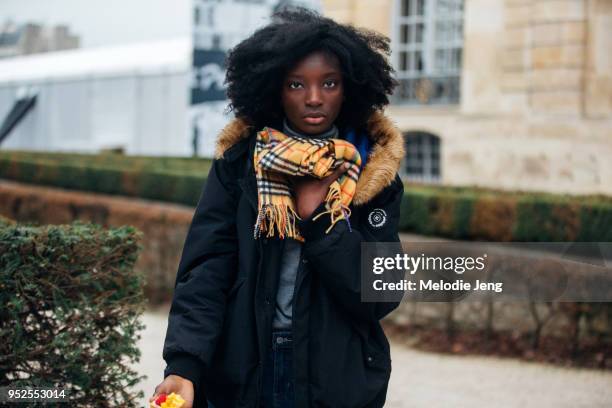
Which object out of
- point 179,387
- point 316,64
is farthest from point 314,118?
point 179,387

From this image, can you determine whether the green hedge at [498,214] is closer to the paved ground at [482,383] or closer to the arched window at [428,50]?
the paved ground at [482,383]

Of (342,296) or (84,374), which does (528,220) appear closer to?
(84,374)

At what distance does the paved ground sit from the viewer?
5301mm

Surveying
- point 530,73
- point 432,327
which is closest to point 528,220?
point 432,327

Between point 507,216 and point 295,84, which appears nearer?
point 295,84

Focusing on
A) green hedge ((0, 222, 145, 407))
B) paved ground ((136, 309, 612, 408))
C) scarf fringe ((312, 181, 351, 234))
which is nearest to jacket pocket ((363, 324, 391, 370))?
scarf fringe ((312, 181, 351, 234))

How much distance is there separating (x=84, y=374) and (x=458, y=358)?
12.0 ft


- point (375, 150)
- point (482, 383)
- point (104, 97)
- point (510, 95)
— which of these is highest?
point (104, 97)

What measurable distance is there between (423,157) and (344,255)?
13275mm

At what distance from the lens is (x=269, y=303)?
2.31m

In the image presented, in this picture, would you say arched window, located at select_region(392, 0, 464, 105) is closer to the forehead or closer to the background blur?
the background blur

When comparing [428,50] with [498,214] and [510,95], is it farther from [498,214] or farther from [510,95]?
[498,214]

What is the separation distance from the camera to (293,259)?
2.38 m

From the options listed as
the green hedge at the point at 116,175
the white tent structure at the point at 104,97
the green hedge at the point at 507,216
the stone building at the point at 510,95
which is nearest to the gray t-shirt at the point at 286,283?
the green hedge at the point at 507,216
